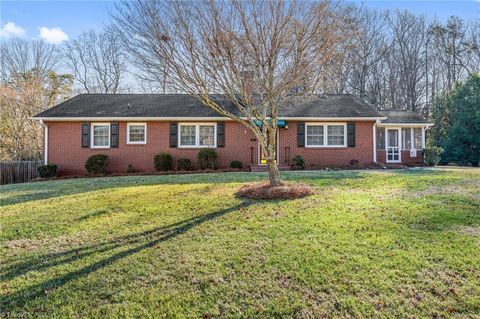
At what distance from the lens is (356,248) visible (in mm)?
4254

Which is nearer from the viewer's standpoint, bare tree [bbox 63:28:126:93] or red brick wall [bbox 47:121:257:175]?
red brick wall [bbox 47:121:257:175]

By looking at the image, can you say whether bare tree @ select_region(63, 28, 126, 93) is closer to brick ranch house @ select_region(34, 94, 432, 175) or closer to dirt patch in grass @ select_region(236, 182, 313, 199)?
brick ranch house @ select_region(34, 94, 432, 175)

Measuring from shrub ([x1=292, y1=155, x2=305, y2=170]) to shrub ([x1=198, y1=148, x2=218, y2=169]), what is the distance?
12.6ft

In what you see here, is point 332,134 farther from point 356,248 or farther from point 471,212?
point 356,248

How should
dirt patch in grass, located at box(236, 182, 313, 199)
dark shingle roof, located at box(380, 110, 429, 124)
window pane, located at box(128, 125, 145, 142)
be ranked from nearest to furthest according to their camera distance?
dirt patch in grass, located at box(236, 182, 313, 199) < window pane, located at box(128, 125, 145, 142) < dark shingle roof, located at box(380, 110, 429, 124)

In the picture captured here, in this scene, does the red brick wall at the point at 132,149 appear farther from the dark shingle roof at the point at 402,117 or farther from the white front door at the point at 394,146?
the dark shingle roof at the point at 402,117

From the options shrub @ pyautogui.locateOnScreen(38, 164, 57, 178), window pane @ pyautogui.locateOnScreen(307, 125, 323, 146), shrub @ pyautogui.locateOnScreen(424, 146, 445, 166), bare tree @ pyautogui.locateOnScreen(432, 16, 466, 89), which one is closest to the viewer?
shrub @ pyautogui.locateOnScreen(38, 164, 57, 178)

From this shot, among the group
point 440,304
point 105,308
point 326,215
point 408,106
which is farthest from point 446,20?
point 105,308

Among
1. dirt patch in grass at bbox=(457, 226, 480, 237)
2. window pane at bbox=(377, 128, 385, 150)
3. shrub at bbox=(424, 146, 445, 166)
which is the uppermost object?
window pane at bbox=(377, 128, 385, 150)

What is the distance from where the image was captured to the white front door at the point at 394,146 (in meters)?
17.1

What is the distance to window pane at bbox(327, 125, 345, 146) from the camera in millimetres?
15523

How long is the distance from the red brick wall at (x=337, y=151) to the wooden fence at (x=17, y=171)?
42.1 feet

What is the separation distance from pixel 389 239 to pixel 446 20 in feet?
96.6

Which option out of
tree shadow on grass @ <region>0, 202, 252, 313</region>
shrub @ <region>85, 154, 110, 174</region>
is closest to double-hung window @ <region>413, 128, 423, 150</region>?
tree shadow on grass @ <region>0, 202, 252, 313</region>
